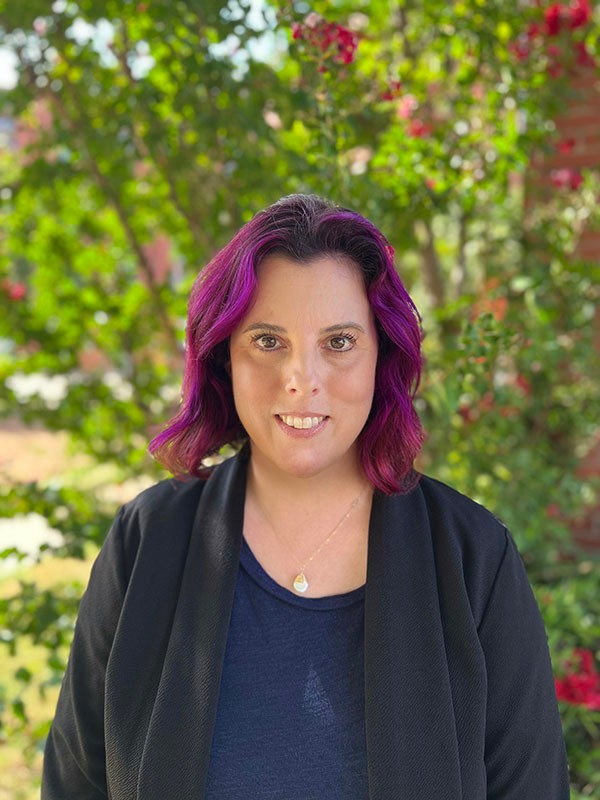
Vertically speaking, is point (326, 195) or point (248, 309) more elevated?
point (326, 195)

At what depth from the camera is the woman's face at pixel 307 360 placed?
1407mm

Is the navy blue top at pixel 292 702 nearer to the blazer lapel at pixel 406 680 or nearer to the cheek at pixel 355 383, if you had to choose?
the blazer lapel at pixel 406 680

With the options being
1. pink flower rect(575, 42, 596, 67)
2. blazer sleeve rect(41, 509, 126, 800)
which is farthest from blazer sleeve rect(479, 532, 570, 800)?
pink flower rect(575, 42, 596, 67)

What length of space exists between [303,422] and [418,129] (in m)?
Result: 1.44

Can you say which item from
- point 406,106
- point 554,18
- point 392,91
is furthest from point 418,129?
point 554,18

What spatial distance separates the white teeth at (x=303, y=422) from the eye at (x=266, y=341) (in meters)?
0.12

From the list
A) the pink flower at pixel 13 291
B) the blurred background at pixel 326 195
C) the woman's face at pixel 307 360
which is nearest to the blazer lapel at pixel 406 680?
the woman's face at pixel 307 360

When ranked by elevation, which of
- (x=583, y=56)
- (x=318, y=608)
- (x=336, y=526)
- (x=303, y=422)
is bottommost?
(x=318, y=608)

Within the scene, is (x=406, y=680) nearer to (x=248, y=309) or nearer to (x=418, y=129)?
(x=248, y=309)

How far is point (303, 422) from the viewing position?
1.42m

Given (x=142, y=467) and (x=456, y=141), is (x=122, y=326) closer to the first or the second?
(x=142, y=467)

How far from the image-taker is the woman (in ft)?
4.62

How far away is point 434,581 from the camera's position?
4.85ft

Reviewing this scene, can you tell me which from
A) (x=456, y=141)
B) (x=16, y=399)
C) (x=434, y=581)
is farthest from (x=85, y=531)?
(x=456, y=141)
